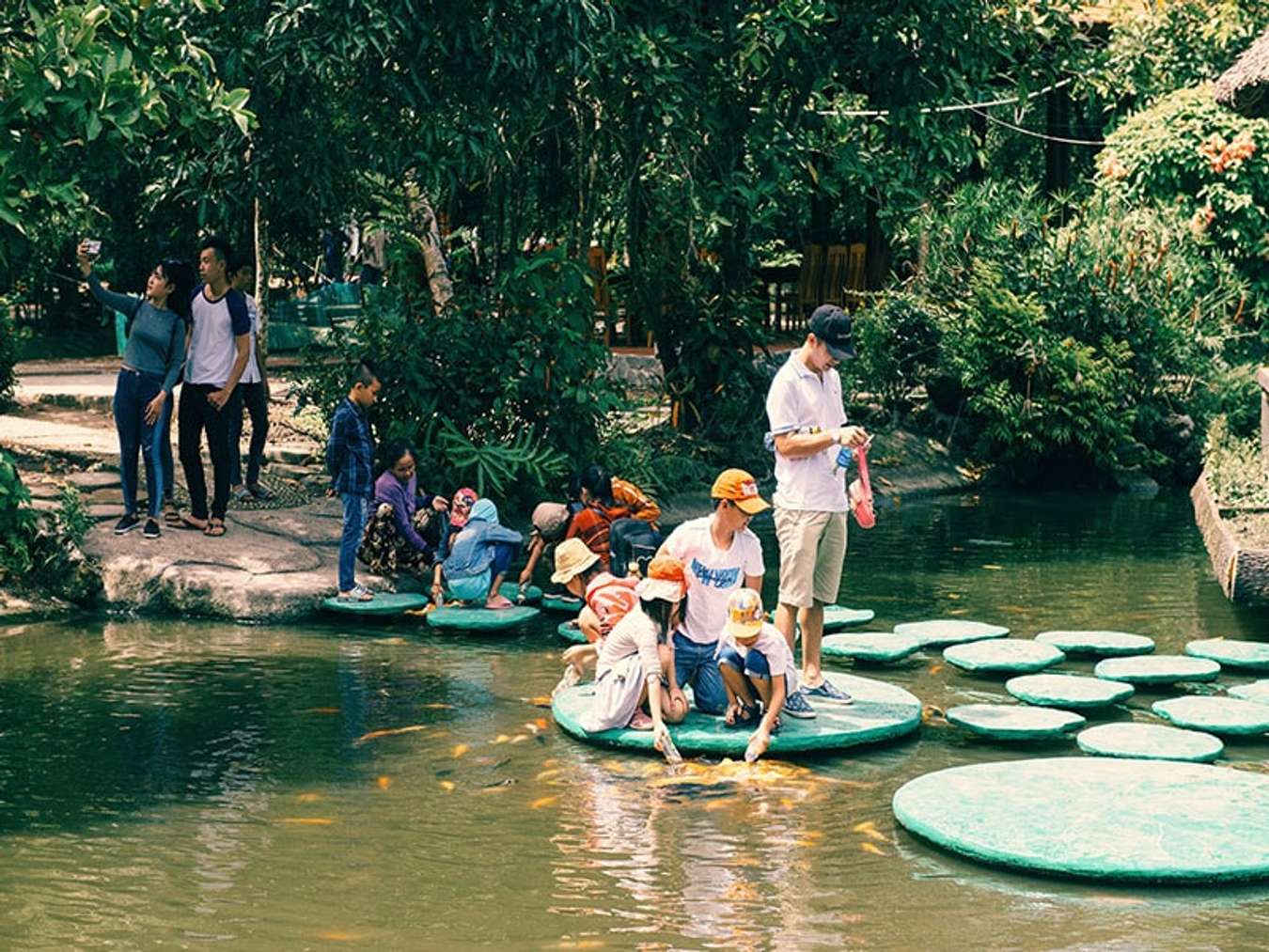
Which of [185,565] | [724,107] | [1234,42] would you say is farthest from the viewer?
[1234,42]

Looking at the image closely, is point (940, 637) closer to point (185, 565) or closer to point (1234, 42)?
point (185, 565)

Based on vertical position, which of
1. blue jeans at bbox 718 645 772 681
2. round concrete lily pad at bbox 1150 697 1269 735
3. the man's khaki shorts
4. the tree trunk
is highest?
the tree trunk

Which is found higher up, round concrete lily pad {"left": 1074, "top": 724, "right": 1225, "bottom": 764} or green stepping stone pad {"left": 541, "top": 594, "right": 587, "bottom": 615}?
green stepping stone pad {"left": 541, "top": 594, "right": 587, "bottom": 615}

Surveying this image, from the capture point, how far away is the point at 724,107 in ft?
46.7

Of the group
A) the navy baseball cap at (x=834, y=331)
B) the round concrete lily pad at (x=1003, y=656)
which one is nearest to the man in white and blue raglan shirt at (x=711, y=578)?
the navy baseball cap at (x=834, y=331)

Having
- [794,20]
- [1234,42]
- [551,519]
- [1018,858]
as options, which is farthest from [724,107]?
[1018,858]

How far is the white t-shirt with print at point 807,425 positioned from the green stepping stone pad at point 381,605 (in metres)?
3.25

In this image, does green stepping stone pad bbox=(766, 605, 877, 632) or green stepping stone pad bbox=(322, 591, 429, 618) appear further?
green stepping stone pad bbox=(322, 591, 429, 618)

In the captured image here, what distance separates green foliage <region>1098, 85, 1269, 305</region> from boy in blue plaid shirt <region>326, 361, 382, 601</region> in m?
9.38

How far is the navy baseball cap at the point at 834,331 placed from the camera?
807cm

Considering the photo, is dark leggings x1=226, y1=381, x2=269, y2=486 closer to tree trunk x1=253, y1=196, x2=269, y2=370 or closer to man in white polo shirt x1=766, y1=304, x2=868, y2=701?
tree trunk x1=253, y1=196, x2=269, y2=370

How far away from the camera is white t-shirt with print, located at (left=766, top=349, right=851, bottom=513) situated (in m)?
8.12

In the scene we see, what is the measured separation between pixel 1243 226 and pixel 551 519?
360 inches

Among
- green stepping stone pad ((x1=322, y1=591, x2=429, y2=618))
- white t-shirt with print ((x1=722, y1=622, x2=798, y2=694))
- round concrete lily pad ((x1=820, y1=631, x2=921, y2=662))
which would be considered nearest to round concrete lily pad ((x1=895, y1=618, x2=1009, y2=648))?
round concrete lily pad ((x1=820, y1=631, x2=921, y2=662))
